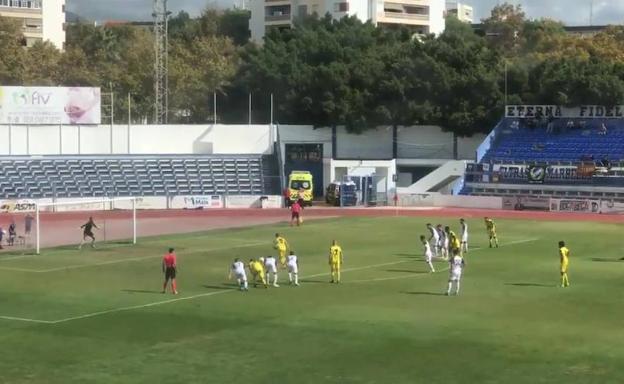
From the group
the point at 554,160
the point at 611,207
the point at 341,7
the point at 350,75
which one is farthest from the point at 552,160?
the point at 341,7

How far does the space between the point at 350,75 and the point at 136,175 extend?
2233cm

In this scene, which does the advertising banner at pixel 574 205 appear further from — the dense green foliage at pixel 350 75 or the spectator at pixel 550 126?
the dense green foliage at pixel 350 75

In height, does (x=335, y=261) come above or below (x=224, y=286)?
above

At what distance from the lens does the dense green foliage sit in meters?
87.9

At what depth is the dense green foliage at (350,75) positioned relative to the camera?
8794 centimetres

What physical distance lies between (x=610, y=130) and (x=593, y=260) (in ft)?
140

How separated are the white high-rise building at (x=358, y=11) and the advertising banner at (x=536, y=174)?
64.4 meters

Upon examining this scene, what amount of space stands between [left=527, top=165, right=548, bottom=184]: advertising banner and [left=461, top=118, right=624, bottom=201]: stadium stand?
0.08 meters

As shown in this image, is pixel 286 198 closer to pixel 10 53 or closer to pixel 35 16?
pixel 10 53

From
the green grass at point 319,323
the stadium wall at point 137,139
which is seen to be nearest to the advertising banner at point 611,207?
the green grass at point 319,323

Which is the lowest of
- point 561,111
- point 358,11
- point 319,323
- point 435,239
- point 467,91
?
point 319,323

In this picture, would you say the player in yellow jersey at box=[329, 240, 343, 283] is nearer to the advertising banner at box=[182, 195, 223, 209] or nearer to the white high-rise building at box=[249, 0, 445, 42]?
the advertising banner at box=[182, 195, 223, 209]

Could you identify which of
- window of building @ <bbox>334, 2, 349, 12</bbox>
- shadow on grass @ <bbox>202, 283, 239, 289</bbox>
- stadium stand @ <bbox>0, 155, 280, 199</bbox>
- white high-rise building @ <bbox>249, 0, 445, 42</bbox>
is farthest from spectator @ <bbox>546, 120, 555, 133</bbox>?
window of building @ <bbox>334, 2, 349, 12</bbox>

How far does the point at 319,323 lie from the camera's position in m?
29.1
